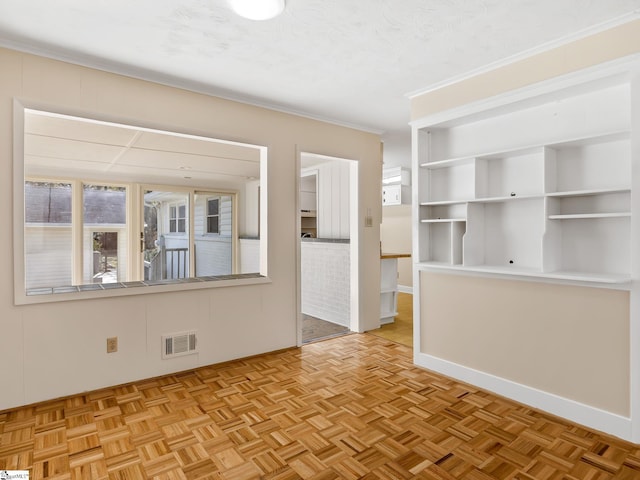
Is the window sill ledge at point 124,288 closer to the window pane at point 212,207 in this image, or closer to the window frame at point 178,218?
the window frame at point 178,218

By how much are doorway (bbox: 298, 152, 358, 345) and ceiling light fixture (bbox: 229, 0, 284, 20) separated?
7.45ft

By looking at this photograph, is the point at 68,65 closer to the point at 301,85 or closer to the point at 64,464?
the point at 301,85

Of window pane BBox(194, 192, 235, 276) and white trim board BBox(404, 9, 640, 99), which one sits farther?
window pane BBox(194, 192, 235, 276)

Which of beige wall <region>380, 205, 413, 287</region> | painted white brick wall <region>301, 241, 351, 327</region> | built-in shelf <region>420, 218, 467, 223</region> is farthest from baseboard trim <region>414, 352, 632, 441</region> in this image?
beige wall <region>380, 205, 413, 287</region>

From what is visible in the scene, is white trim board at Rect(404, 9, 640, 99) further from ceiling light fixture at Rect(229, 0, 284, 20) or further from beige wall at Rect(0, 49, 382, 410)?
ceiling light fixture at Rect(229, 0, 284, 20)

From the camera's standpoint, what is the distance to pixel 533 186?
2668 millimetres

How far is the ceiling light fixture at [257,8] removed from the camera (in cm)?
190

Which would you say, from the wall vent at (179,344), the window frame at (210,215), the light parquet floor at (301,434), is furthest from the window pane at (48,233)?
the light parquet floor at (301,434)

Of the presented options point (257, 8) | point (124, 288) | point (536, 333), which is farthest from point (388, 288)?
point (257, 8)

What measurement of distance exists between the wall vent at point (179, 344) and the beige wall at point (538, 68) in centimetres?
274

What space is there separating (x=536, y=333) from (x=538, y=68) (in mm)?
1776

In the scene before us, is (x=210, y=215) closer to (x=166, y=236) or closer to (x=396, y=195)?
(x=166, y=236)

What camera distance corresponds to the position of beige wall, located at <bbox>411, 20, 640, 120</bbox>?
6.94 feet

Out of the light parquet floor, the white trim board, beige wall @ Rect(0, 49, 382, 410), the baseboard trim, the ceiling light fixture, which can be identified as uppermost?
the white trim board
